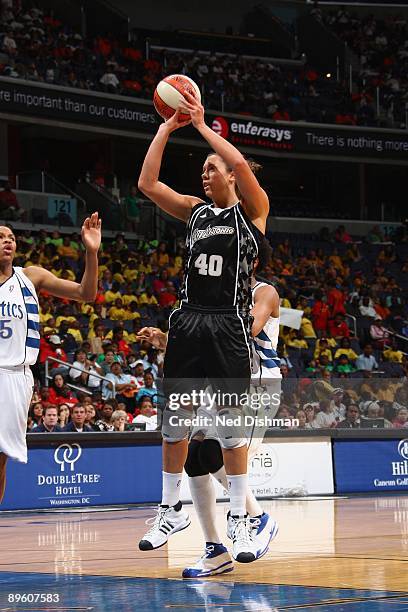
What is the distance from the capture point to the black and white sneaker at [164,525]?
6.88 m

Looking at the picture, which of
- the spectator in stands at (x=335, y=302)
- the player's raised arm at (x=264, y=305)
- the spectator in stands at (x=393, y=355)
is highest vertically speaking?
the spectator in stands at (x=335, y=302)

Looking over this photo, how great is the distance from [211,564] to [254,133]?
25.6 metres

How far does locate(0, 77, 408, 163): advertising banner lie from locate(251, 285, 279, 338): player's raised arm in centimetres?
1979

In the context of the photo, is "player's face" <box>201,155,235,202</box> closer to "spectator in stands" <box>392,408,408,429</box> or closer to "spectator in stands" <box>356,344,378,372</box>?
"spectator in stands" <box>392,408,408,429</box>

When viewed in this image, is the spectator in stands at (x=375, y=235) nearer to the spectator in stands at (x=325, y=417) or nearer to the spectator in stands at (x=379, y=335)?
the spectator in stands at (x=379, y=335)

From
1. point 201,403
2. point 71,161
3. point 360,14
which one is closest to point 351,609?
point 201,403

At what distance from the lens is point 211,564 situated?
717 cm

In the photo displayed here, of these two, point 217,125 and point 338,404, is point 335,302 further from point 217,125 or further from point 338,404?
point 338,404

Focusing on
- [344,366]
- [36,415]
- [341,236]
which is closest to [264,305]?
[36,415]

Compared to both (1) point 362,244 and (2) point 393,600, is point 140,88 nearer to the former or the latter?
(1) point 362,244

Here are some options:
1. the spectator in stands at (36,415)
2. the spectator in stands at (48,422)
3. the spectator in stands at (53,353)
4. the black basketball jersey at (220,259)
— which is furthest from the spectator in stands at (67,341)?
the black basketball jersey at (220,259)

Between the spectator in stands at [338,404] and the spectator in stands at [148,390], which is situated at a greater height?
the spectator in stands at [148,390]

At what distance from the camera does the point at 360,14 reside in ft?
135

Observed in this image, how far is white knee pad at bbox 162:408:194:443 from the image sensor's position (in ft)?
23.2
